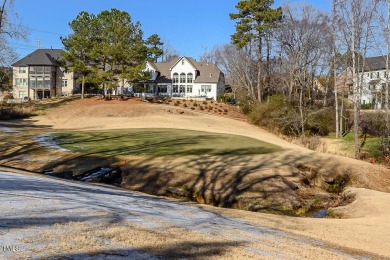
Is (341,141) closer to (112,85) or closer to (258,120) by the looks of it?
(258,120)

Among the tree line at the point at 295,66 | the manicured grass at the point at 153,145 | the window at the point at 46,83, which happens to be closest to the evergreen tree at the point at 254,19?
the tree line at the point at 295,66

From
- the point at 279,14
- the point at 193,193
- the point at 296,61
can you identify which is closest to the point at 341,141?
the point at 296,61

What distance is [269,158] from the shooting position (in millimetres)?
20234

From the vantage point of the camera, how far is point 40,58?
6819 centimetres

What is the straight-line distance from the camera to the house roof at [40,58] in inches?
2653

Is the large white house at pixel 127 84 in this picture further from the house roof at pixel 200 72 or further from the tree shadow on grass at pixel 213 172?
the tree shadow on grass at pixel 213 172

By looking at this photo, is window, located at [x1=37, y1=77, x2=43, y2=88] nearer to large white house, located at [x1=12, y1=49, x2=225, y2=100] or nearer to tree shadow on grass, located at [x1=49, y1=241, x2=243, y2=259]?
large white house, located at [x1=12, y1=49, x2=225, y2=100]

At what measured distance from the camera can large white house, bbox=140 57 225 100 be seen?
6819cm

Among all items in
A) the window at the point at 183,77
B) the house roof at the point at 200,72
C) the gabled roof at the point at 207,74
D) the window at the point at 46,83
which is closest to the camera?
the window at the point at 46,83

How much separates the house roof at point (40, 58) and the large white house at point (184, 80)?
17.1 metres

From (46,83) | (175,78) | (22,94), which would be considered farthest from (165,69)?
(22,94)

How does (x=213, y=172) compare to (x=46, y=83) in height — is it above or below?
below

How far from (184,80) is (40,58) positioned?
2641cm

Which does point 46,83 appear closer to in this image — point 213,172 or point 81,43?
point 81,43
